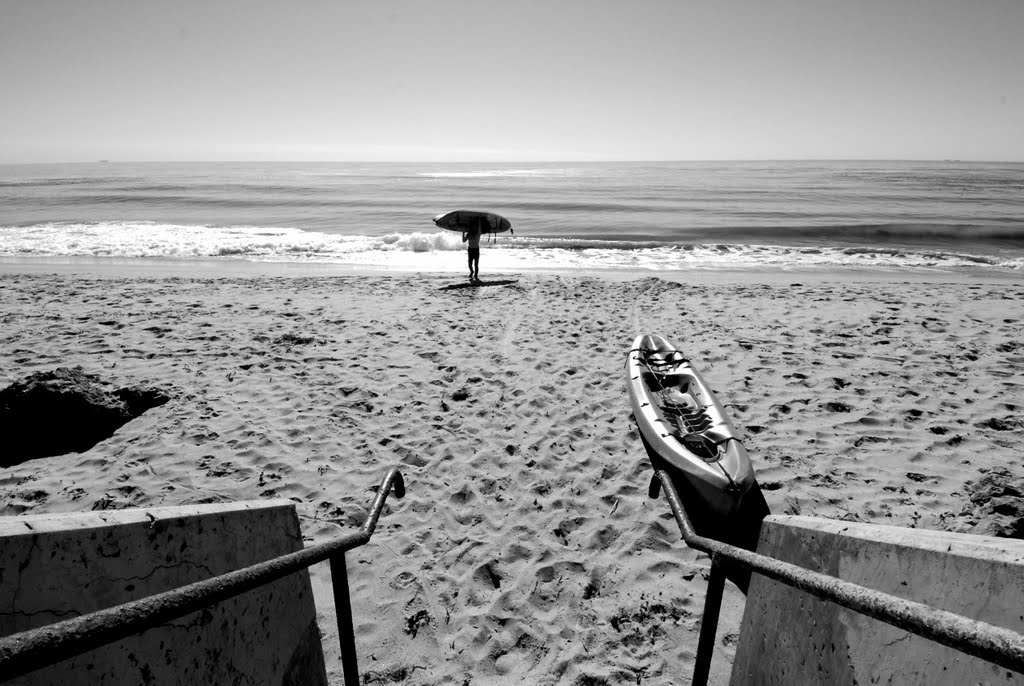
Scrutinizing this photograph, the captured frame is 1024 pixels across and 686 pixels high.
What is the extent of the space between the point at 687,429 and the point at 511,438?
191 cm

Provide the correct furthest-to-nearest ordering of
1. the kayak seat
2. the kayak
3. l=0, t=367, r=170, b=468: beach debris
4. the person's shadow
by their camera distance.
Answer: the person's shadow
the kayak seat
l=0, t=367, r=170, b=468: beach debris
the kayak

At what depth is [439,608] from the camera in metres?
3.66

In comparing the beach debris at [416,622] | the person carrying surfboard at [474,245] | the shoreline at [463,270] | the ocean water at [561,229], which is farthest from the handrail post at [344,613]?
the ocean water at [561,229]

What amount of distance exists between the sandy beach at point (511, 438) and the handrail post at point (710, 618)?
1312 millimetres

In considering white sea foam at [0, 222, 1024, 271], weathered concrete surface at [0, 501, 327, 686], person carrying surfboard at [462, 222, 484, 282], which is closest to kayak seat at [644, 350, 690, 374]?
weathered concrete surface at [0, 501, 327, 686]

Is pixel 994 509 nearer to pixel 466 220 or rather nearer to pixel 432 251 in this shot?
pixel 466 220

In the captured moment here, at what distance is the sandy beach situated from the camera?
361cm

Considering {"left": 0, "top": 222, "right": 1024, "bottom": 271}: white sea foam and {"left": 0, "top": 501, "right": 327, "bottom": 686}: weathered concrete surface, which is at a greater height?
{"left": 0, "top": 501, "right": 327, "bottom": 686}: weathered concrete surface

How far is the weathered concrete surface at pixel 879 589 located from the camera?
160 cm

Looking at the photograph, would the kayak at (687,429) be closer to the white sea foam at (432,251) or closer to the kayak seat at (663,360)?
the kayak seat at (663,360)

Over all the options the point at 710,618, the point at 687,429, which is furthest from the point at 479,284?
the point at 710,618

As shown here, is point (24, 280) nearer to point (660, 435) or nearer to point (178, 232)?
point (178, 232)

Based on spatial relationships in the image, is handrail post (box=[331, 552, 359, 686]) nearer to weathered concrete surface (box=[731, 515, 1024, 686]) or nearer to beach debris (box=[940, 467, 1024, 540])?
weathered concrete surface (box=[731, 515, 1024, 686])

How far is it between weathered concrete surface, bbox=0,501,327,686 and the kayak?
11.4 ft
